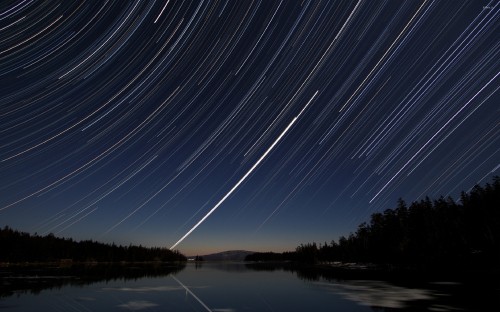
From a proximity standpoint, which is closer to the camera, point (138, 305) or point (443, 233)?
point (138, 305)

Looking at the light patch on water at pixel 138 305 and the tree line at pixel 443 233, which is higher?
the tree line at pixel 443 233

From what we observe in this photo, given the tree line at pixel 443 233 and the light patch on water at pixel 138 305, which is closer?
the light patch on water at pixel 138 305

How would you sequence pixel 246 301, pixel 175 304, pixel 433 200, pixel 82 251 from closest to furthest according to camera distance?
pixel 175 304 < pixel 246 301 < pixel 433 200 < pixel 82 251

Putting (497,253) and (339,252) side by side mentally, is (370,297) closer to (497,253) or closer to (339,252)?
(497,253)

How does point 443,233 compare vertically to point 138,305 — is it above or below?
above

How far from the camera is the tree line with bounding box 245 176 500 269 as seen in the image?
232 ft

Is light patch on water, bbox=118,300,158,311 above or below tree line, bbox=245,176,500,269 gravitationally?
below

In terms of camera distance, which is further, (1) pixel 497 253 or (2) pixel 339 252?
(2) pixel 339 252

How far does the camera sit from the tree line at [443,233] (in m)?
70.8

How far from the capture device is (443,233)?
267 ft

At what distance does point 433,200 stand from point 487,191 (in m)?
22.2

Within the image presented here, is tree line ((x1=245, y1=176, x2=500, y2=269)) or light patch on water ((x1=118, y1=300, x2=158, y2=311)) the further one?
tree line ((x1=245, y1=176, x2=500, y2=269))

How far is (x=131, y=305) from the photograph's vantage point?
2388 centimetres

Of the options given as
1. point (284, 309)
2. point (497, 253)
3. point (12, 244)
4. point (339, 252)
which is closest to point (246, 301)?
point (284, 309)
